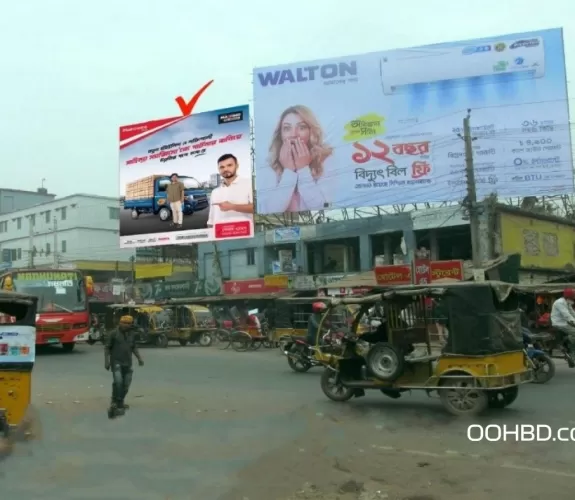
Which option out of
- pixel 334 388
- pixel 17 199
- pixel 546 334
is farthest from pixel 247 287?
pixel 17 199

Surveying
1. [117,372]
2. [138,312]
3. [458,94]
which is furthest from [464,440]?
[458,94]

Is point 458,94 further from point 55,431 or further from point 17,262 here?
point 17,262

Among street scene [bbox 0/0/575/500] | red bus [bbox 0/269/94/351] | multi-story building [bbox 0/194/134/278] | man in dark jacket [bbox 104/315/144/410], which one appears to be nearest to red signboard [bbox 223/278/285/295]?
street scene [bbox 0/0/575/500]

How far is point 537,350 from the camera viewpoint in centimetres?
1162

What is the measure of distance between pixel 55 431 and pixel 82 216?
54.1 m

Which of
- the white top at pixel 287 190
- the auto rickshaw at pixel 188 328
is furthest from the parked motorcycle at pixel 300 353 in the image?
the white top at pixel 287 190

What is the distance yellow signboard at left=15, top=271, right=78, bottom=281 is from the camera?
20.6 m

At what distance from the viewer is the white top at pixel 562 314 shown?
12.3m

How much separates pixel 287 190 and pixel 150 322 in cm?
908

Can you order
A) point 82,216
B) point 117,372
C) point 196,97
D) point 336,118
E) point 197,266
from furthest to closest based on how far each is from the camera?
point 82,216
point 197,266
point 196,97
point 336,118
point 117,372

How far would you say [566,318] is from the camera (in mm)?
12258

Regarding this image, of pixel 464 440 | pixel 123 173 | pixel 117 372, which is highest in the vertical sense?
pixel 123 173

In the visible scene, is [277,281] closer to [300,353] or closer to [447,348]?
[300,353]

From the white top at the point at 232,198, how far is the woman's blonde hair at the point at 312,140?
1.78 meters
